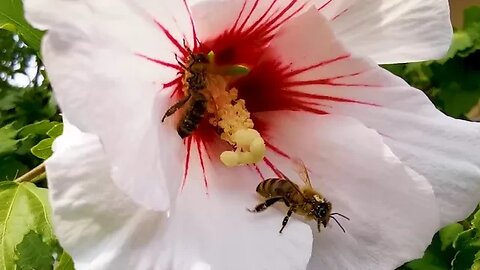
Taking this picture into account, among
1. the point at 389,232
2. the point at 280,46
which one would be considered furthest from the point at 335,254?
the point at 280,46

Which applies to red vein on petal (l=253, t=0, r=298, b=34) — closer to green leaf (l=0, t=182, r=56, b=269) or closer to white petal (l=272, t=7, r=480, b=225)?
white petal (l=272, t=7, r=480, b=225)

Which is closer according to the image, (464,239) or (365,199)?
(365,199)

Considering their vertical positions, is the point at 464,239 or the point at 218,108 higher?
the point at 218,108

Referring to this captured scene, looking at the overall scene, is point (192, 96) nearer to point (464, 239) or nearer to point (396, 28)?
point (396, 28)

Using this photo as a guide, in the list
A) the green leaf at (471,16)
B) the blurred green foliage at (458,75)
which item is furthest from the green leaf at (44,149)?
the green leaf at (471,16)

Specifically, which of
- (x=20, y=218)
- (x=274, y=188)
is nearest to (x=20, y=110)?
(x=20, y=218)

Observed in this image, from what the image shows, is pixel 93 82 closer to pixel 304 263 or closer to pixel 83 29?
pixel 83 29

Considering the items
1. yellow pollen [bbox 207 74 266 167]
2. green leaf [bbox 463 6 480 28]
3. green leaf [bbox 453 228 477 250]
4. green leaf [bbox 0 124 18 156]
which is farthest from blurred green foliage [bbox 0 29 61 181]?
green leaf [bbox 463 6 480 28]
